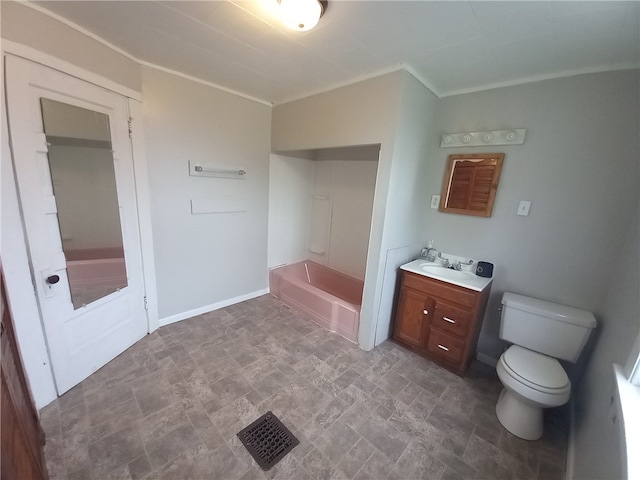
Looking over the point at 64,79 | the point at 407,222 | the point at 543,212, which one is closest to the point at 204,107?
the point at 64,79

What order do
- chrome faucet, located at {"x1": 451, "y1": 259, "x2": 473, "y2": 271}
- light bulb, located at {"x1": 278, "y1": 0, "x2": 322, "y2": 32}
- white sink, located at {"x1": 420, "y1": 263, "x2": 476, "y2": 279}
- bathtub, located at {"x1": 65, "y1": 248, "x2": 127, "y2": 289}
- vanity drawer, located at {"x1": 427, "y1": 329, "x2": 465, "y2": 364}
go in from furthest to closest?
chrome faucet, located at {"x1": 451, "y1": 259, "x2": 473, "y2": 271}, white sink, located at {"x1": 420, "y1": 263, "x2": 476, "y2": 279}, vanity drawer, located at {"x1": 427, "y1": 329, "x2": 465, "y2": 364}, bathtub, located at {"x1": 65, "y1": 248, "x2": 127, "y2": 289}, light bulb, located at {"x1": 278, "y1": 0, "x2": 322, "y2": 32}

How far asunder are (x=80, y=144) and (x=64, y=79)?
0.38 metres

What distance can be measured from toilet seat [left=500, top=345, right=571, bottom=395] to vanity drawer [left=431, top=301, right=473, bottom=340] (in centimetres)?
31

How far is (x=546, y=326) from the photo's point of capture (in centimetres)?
176

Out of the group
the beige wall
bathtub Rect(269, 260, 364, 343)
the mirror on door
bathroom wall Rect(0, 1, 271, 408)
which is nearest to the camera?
the beige wall

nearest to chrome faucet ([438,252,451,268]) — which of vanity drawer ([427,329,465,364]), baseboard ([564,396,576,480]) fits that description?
vanity drawer ([427,329,465,364])

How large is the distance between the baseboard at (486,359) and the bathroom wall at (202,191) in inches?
100

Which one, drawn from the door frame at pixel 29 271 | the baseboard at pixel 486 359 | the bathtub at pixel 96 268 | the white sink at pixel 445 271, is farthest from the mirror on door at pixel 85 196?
the baseboard at pixel 486 359

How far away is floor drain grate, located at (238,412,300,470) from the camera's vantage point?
55.0 inches

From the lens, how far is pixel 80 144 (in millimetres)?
1695

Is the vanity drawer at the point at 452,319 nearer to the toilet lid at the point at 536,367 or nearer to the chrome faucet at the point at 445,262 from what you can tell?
the toilet lid at the point at 536,367

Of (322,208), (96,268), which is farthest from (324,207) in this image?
(96,268)

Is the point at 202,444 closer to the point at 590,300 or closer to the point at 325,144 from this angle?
the point at 325,144

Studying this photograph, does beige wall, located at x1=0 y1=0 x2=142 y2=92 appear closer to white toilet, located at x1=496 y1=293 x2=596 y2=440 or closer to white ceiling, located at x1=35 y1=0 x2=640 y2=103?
white ceiling, located at x1=35 y1=0 x2=640 y2=103
